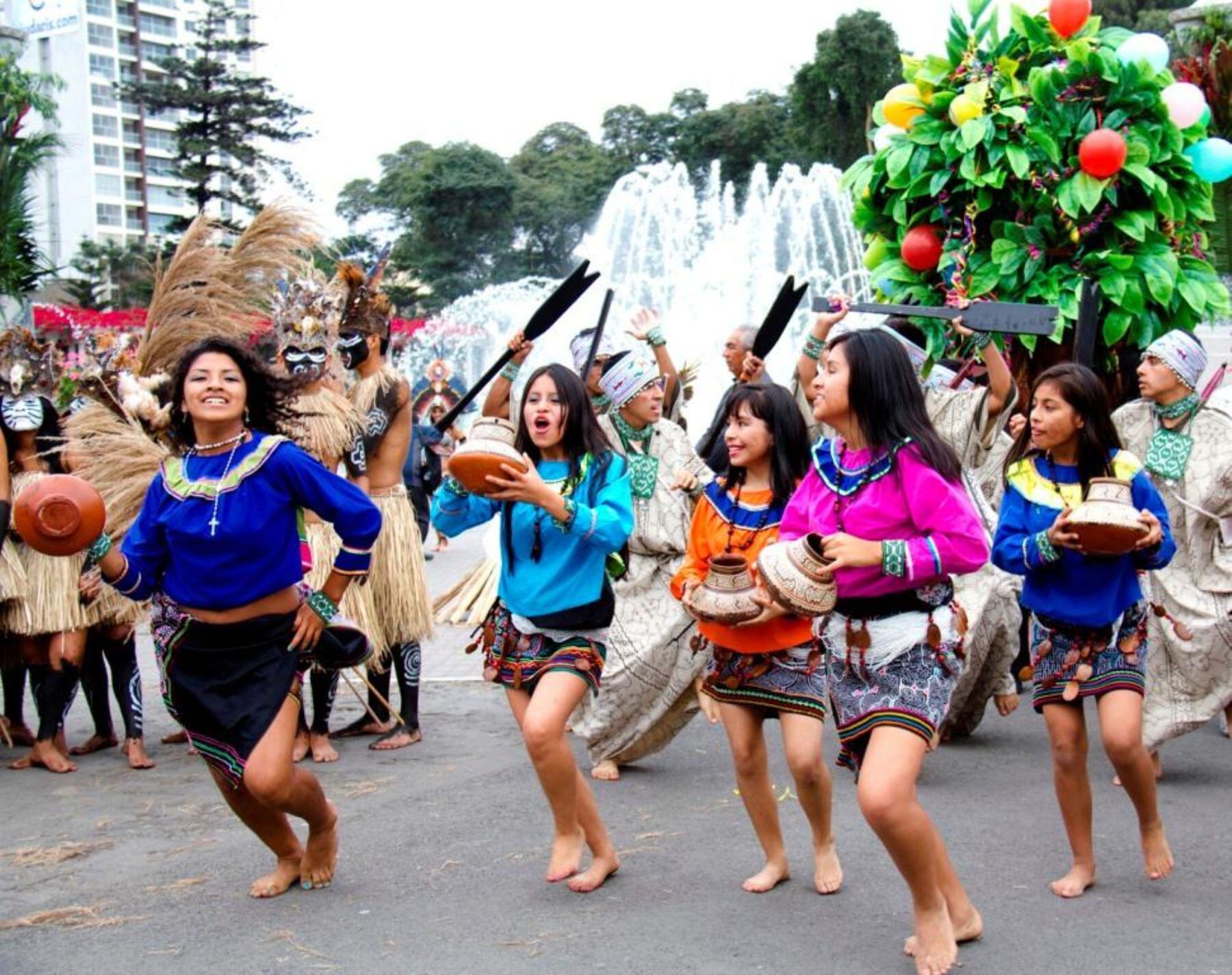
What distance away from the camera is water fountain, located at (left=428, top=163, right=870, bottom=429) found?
21.3m

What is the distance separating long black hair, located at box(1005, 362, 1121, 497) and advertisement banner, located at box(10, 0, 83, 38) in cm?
5223

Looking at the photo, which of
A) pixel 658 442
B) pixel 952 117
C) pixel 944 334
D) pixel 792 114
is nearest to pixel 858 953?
pixel 658 442

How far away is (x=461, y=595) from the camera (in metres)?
11.5

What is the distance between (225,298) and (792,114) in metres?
44.5

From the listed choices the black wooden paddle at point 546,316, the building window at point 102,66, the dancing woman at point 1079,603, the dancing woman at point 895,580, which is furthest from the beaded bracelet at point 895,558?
the building window at point 102,66

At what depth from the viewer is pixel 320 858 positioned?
5164 millimetres

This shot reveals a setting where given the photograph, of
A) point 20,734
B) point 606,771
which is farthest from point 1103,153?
point 20,734

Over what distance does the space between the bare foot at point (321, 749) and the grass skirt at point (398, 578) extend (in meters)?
0.52

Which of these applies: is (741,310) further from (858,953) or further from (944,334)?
(858,953)

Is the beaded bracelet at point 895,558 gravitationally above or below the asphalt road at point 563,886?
above

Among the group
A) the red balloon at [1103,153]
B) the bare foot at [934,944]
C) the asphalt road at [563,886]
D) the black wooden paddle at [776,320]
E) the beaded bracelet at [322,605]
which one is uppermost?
the red balloon at [1103,153]

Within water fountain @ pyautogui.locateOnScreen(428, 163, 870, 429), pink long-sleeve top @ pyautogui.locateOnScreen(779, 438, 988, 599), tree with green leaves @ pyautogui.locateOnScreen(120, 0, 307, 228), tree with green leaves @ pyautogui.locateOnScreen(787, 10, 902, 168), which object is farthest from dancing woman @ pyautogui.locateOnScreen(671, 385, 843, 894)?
tree with green leaves @ pyautogui.locateOnScreen(120, 0, 307, 228)

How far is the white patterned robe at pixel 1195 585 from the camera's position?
6.51 meters

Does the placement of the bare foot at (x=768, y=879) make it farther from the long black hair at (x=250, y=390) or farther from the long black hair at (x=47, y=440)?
the long black hair at (x=47, y=440)
